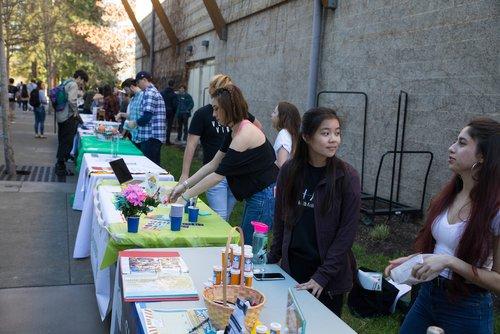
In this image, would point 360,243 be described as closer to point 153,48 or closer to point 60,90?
point 60,90

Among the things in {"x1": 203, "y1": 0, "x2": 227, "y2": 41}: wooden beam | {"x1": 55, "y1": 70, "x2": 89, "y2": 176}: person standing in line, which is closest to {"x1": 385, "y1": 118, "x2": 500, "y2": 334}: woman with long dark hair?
{"x1": 55, "y1": 70, "x2": 89, "y2": 176}: person standing in line

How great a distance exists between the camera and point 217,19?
512 inches

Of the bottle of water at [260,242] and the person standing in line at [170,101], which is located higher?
the person standing in line at [170,101]

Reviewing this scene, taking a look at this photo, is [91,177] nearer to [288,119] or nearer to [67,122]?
[288,119]

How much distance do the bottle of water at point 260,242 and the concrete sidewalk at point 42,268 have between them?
59.7 inches

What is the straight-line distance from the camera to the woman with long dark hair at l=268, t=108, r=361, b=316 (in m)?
2.26

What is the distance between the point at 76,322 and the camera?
344 cm

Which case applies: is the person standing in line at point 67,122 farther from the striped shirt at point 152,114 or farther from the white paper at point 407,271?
the white paper at point 407,271

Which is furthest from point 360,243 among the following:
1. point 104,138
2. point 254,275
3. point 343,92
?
point 104,138

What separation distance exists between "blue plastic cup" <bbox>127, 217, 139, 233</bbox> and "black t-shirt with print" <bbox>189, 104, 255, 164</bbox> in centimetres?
174

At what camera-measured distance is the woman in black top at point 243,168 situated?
126 inches

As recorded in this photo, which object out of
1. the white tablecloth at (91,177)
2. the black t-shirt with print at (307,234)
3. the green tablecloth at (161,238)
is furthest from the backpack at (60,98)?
the black t-shirt with print at (307,234)

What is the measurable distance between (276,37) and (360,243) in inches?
226

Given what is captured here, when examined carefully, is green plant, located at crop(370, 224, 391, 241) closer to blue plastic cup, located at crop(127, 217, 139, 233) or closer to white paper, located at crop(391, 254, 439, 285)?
blue plastic cup, located at crop(127, 217, 139, 233)
